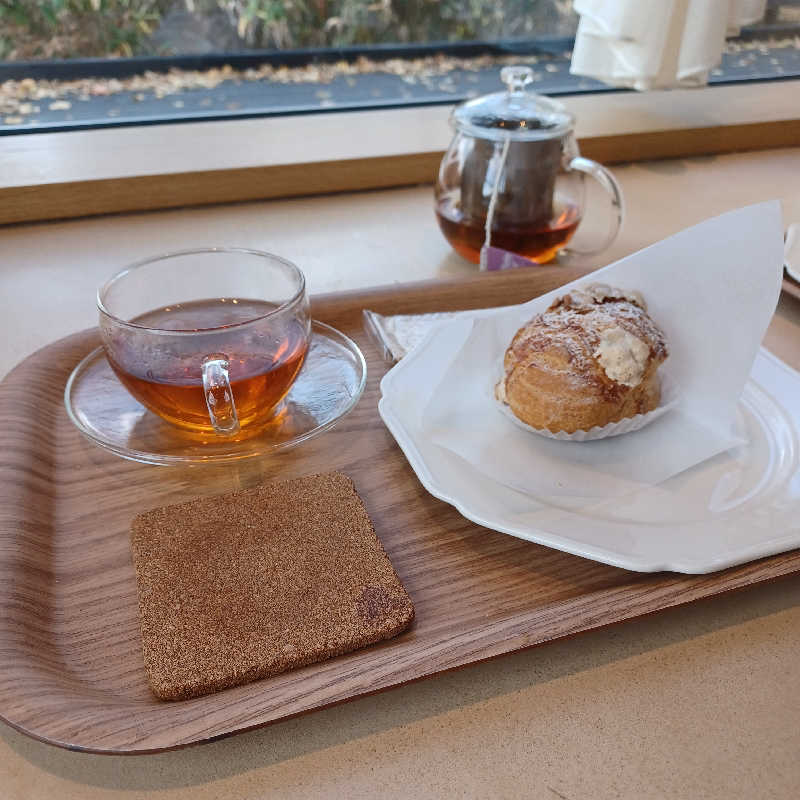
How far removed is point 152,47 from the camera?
1.35 metres

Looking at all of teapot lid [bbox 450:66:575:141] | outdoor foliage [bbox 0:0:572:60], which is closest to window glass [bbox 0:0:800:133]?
outdoor foliage [bbox 0:0:572:60]

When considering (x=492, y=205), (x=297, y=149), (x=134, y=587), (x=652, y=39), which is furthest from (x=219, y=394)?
(x=652, y=39)

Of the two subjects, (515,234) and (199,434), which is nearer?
(199,434)

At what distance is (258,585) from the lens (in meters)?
0.48

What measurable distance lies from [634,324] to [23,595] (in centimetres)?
46

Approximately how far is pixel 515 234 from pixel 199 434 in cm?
46

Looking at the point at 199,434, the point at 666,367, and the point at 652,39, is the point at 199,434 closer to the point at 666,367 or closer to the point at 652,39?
the point at 666,367

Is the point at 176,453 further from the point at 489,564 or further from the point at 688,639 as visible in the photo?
the point at 688,639

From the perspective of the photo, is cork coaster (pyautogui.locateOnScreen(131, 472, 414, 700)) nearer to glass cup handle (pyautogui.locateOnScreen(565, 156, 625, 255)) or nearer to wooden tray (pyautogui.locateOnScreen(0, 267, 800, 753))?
wooden tray (pyautogui.locateOnScreen(0, 267, 800, 753))

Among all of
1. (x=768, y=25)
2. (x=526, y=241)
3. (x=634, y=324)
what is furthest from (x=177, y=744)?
(x=768, y=25)

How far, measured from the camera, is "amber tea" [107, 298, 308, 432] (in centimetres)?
57

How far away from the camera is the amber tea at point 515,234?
0.90m

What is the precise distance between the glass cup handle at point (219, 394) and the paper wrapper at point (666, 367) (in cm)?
15

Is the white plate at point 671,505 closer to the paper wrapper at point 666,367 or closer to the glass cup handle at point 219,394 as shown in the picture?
the paper wrapper at point 666,367
